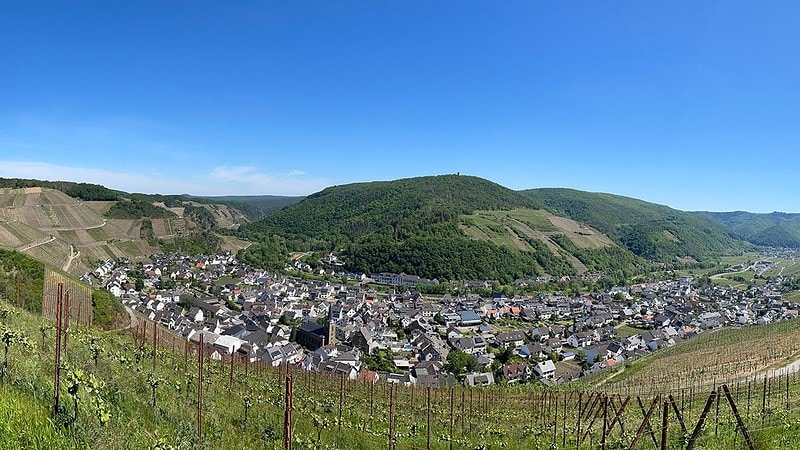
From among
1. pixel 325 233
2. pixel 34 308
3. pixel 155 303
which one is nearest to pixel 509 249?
pixel 325 233

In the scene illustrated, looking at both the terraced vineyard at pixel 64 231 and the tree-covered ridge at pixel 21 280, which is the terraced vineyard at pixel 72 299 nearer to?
the tree-covered ridge at pixel 21 280

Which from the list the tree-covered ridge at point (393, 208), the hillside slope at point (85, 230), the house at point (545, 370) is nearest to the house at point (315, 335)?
the house at point (545, 370)

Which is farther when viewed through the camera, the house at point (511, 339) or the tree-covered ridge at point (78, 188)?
the tree-covered ridge at point (78, 188)

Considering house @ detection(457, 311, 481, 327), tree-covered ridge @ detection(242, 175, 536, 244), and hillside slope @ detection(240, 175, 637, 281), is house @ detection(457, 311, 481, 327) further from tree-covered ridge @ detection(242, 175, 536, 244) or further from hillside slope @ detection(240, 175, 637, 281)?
tree-covered ridge @ detection(242, 175, 536, 244)

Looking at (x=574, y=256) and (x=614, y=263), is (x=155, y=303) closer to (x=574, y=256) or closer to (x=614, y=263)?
(x=574, y=256)

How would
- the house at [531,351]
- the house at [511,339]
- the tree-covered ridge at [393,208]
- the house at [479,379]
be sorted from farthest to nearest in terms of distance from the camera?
the tree-covered ridge at [393,208] < the house at [511,339] < the house at [531,351] < the house at [479,379]

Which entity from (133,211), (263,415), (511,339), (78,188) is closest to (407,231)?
(511,339)

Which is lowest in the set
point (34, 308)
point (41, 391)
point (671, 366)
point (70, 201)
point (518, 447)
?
point (671, 366)
